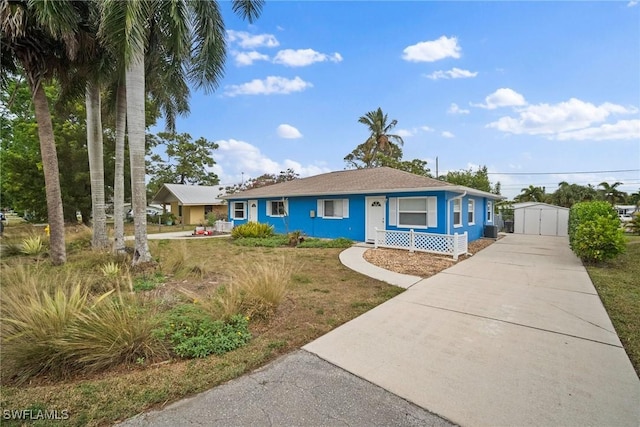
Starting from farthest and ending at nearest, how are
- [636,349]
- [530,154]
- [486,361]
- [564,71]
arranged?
[530,154], [564,71], [636,349], [486,361]

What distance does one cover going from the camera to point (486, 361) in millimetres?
3373

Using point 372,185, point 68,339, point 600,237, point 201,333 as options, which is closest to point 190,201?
point 372,185

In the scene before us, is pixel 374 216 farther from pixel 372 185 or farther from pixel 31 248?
pixel 31 248

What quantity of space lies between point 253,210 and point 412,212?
10.6 m

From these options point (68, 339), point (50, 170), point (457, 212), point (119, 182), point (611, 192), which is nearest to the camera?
point (68, 339)

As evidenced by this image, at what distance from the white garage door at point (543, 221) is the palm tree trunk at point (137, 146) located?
74.0ft

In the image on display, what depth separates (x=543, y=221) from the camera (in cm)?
1955

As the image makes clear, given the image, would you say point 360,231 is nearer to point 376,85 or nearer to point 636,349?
point 376,85

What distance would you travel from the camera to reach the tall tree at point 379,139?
104 feet

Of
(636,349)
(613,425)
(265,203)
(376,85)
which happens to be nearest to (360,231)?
(265,203)

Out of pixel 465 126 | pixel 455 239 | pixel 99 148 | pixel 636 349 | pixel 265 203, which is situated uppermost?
pixel 465 126

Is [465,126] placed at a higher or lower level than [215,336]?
A: higher

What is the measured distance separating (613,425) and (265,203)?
17207mm

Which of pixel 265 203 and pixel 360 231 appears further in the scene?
pixel 265 203
